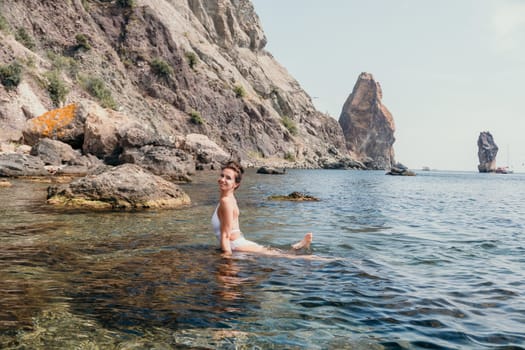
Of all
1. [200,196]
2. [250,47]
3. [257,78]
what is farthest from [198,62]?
[200,196]

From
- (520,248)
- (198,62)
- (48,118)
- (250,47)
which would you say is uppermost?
(250,47)

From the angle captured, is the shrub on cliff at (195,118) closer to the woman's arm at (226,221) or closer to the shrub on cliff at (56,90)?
the shrub on cliff at (56,90)

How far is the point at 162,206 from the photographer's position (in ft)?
44.0

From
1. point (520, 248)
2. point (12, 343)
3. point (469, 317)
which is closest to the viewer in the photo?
point (12, 343)

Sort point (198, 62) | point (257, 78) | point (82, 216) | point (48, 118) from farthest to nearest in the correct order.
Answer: point (257, 78) < point (198, 62) < point (48, 118) < point (82, 216)

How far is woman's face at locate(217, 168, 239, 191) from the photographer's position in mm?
6917

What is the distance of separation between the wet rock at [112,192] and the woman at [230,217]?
6.24m

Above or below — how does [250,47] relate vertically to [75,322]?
above

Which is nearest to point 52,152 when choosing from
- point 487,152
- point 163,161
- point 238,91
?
point 163,161

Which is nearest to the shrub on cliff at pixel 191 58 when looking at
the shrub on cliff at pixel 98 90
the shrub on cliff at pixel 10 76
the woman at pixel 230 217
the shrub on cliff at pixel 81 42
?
the shrub on cliff at pixel 81 42

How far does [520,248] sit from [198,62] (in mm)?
71764

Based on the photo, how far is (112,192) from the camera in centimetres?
1277

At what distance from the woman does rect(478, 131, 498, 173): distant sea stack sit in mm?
174803

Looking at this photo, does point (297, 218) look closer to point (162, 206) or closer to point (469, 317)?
point (162, 206)
